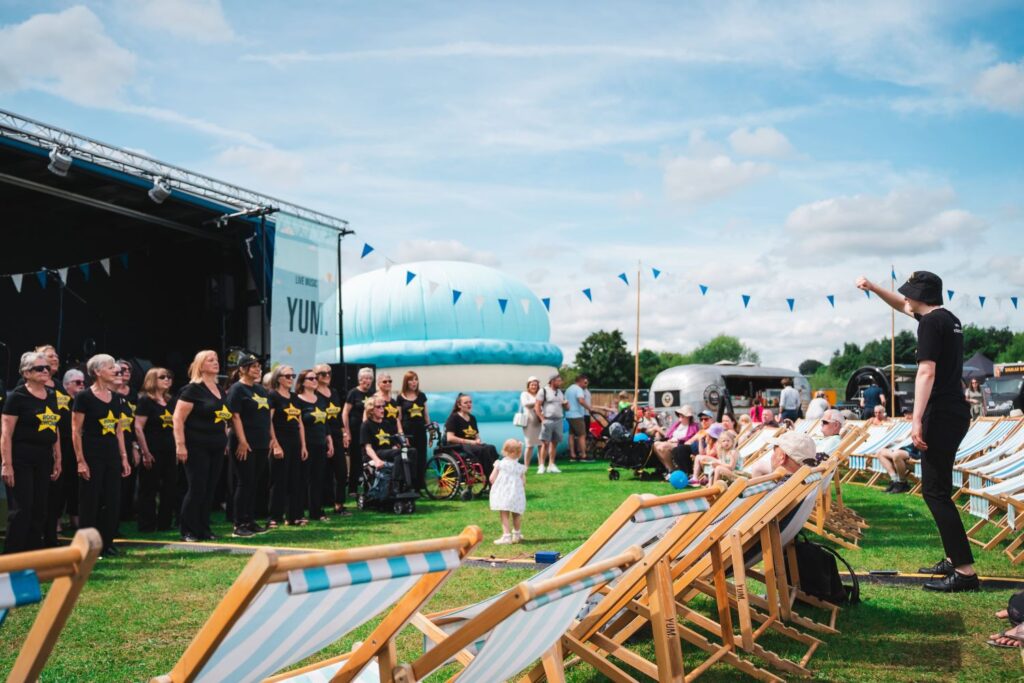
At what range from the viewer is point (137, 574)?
6.18 meters

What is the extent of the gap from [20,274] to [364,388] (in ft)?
20.9

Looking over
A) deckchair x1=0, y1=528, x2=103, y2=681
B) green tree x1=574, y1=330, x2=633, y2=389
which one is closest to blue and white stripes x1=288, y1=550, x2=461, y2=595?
deckchair x1=0, y1=528, x2=103, y2=681

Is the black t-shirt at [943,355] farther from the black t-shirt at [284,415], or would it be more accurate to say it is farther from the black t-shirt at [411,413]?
the black t-shirt at [411,413]

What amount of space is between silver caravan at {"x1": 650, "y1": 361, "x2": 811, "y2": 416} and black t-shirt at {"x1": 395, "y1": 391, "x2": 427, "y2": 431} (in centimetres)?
1663

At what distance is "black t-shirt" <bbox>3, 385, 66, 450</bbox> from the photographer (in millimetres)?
6238

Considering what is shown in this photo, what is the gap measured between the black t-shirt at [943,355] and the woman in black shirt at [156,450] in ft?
21.9

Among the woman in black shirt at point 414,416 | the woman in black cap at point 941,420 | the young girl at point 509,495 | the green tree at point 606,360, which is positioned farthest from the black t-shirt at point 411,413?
the green tree at point 606,360

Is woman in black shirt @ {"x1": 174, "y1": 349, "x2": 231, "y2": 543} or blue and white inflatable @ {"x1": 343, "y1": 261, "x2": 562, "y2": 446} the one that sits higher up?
blue and white inflatable @ {"x1": 343, "y1": 261, "x2": 562, "y2": 446}

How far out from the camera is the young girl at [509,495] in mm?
7449

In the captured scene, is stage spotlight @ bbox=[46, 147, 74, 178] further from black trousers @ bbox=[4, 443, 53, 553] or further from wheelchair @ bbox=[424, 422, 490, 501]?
wheelchair @ bbox=[424, 422, 490, 501]

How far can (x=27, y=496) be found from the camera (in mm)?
6281

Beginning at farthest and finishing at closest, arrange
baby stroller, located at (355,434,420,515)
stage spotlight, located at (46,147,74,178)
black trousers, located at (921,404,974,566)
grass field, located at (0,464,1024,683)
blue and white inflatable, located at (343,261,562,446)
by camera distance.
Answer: blue and white inflatable, located at (343,261,562,446), stage spotlight, located at (46,147,74,178), baby stroller, located at (355,434,420,515), black trousers, located at (921,404,974,566), grass field, located at (0,464,1024,683)

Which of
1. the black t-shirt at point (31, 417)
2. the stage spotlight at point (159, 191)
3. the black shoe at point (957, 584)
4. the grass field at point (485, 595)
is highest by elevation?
the stage spotlight at point (159, 191)

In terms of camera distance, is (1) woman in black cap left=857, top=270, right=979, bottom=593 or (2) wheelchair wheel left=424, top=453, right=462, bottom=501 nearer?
(1) woman in black cap left=857, top=270, right=979, bottom=593
